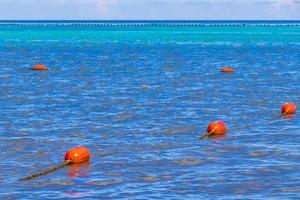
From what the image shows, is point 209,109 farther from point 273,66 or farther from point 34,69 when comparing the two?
point 273,66

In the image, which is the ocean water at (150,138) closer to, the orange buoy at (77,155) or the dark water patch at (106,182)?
the dark water patch at (106,182)

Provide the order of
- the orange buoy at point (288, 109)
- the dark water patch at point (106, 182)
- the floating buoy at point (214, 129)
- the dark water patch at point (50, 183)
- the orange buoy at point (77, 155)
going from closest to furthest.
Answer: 1. the dark water patch at point (50, 183)
2. the dark water patch at point (106, 182)
3. the orange buoy at point (77, 155)
4. the floating buoy at point (214, 129)
5. the orange buoy at point (288, 109)

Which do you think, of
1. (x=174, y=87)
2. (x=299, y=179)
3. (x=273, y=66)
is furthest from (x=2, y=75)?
(x=299, y=179)

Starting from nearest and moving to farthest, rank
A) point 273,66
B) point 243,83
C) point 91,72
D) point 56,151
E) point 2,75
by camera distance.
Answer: point 56,151, point 243,83, point 2,75, point 91,72, point 273,66

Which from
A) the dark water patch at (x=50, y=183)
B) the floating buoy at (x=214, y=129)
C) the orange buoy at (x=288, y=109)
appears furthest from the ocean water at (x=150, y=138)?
the floating buoy at (x=214, y=129)

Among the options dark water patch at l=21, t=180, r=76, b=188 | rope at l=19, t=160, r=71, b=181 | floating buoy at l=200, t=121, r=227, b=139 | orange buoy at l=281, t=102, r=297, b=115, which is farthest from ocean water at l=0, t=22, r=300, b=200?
floating buoy at l=200, t=121, r=227, b=139

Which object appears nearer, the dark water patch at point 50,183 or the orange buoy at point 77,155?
the dark water patch at point 50,183

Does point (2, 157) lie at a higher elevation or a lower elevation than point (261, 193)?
higher

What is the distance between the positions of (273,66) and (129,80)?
2573 cm

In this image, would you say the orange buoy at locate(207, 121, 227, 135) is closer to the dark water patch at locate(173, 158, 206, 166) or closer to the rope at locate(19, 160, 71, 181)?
the dark water patch at locate(173, 158, 206, 166)

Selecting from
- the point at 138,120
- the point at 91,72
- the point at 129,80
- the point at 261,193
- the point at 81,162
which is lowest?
the point at 261,193

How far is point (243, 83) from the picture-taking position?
212 ft

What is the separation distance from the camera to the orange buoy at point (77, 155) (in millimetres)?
29177

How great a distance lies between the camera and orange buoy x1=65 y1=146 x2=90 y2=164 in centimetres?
2918
